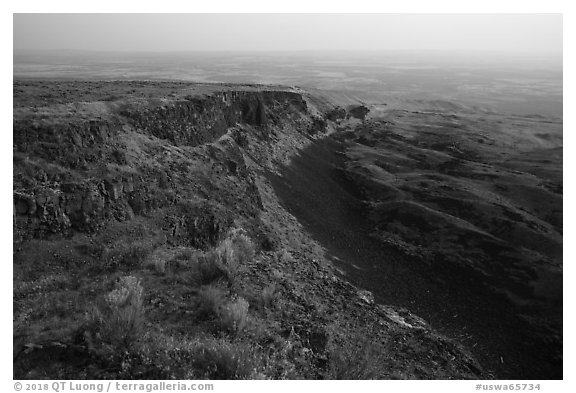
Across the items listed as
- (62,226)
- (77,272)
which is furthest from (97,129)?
(77,272)

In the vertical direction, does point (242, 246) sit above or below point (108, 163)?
below

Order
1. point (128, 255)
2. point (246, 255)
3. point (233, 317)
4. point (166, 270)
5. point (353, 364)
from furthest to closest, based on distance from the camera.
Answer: point (246, 255) → point (128, 255) → point (166, 270) → point (233, 317) → point (353, 364)

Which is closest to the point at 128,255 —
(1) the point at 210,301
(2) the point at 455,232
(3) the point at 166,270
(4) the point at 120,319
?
(3) the point at 166,270

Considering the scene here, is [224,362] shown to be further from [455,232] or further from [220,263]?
[455,232]

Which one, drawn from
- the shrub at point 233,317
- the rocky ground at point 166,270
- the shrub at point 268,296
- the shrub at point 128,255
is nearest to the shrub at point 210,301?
the rocky ground at point 166,270

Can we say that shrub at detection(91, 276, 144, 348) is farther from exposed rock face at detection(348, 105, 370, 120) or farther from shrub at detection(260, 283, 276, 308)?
exposed rock face at detection(348, 105, 370, 120)

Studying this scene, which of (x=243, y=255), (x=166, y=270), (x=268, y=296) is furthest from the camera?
(x=243, y=255)

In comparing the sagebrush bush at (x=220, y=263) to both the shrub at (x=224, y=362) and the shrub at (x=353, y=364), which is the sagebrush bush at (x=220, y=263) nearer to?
the shrub at (x=224, y=362)
